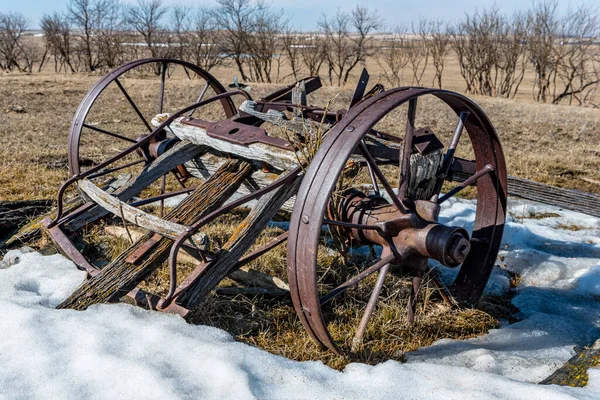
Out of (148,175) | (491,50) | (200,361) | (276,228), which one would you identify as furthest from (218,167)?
(491,50)

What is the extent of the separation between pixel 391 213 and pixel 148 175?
159 cm

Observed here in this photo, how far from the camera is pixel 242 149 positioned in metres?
3.21

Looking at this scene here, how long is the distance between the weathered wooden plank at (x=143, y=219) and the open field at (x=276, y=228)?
0.53 m

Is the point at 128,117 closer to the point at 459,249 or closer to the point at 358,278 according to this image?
the point at 358,278

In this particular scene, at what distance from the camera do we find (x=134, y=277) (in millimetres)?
2740

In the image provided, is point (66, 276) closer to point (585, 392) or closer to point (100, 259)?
point (100, 259)

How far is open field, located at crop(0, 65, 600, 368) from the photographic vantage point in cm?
290

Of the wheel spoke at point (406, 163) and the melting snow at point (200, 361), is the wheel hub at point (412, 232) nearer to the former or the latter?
the wheel spoke at point (406, 163)

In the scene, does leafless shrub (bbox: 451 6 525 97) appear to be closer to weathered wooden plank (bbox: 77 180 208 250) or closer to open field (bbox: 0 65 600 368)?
open field (bbox: 0 65 600 368)

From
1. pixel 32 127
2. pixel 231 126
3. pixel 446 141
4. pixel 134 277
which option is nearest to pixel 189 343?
pixel 134 277

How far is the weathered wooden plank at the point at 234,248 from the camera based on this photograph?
267 cm

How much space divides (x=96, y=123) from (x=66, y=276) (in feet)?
23.2

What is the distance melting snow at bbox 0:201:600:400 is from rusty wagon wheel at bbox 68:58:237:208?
3.31 ft

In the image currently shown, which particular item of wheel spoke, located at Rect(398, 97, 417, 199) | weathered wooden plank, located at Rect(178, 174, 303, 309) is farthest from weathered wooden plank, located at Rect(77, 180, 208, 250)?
wheel spoke, located at Rect(398, 97, 417, 199)
